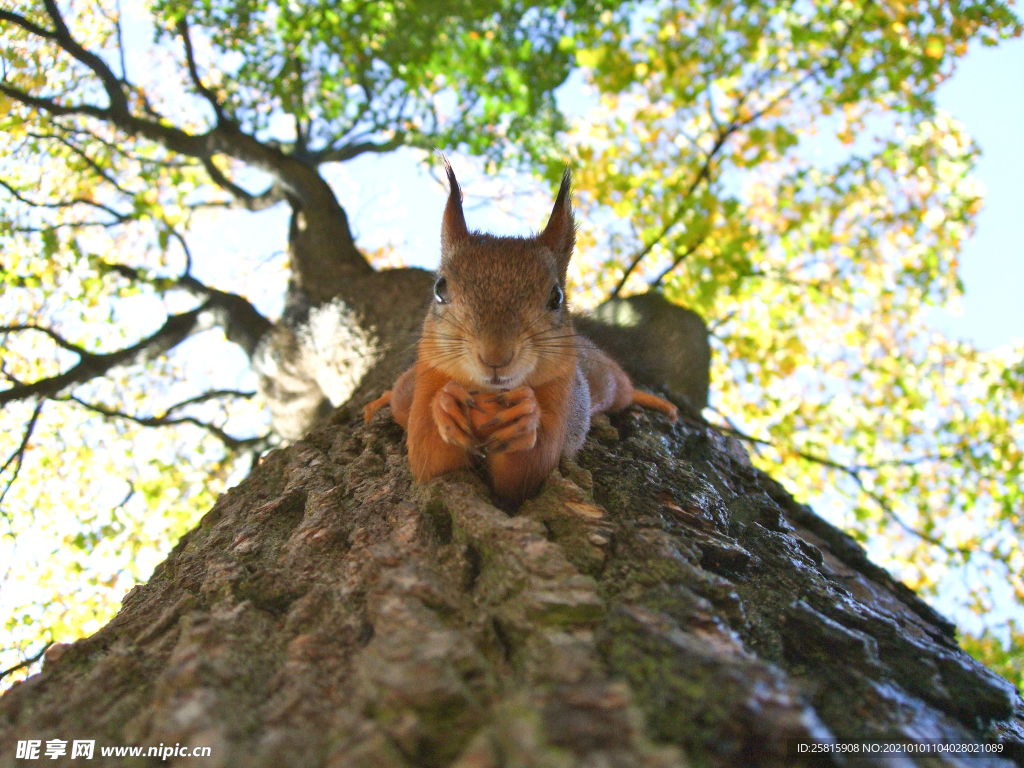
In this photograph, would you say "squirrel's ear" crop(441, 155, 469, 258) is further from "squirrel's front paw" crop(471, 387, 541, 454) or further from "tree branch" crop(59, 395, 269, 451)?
"tree branch" crop(59, 395, 269, 451)

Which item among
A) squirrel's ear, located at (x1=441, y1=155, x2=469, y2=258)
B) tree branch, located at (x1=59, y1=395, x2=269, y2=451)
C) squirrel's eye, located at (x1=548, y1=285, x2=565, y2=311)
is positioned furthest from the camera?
tree branch, located at (x1=59, y1=395, x2=269, y2=451)

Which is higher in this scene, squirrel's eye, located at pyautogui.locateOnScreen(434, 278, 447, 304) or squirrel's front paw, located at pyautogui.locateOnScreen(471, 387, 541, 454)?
squirrel's eye, located at pyautogui.locateOnScreen(434, 278, 447, 304)

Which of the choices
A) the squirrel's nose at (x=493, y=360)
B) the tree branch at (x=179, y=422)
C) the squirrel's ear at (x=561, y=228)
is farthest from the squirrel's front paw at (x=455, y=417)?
the tree branch at (x=179, y=422)

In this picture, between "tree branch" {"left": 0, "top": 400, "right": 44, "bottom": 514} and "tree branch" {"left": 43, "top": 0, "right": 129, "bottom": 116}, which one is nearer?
"tree branch" {"left": 0, "top": 400, "right": 44, "bottom": 514}

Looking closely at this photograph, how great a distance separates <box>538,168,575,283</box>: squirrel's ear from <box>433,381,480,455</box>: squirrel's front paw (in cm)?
94

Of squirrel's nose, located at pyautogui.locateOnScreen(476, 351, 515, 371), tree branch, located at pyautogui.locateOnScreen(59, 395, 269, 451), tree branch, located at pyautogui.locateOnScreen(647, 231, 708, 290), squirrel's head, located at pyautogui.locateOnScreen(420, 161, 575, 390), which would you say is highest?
tree branch, located at pyautogui.locateOnScreen(647, 231, 708, 290)

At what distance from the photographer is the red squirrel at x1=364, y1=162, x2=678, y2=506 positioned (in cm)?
177

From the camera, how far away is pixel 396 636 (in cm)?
115

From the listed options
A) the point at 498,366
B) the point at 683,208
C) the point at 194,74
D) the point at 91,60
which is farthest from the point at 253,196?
the point at 498,366

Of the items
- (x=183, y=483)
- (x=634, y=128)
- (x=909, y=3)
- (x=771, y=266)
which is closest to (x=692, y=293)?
(x=771, y=266)

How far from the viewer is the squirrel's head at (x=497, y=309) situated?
1.88 metres

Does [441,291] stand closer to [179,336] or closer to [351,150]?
[179,336]

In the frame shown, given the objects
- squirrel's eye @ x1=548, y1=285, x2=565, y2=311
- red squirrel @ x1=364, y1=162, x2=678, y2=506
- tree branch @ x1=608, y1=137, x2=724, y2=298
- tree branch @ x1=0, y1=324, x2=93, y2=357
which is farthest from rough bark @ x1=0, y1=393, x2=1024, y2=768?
tree branch @ x1=608, y1=137, x2=724, y2=298

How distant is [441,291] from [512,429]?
2.64 feet
